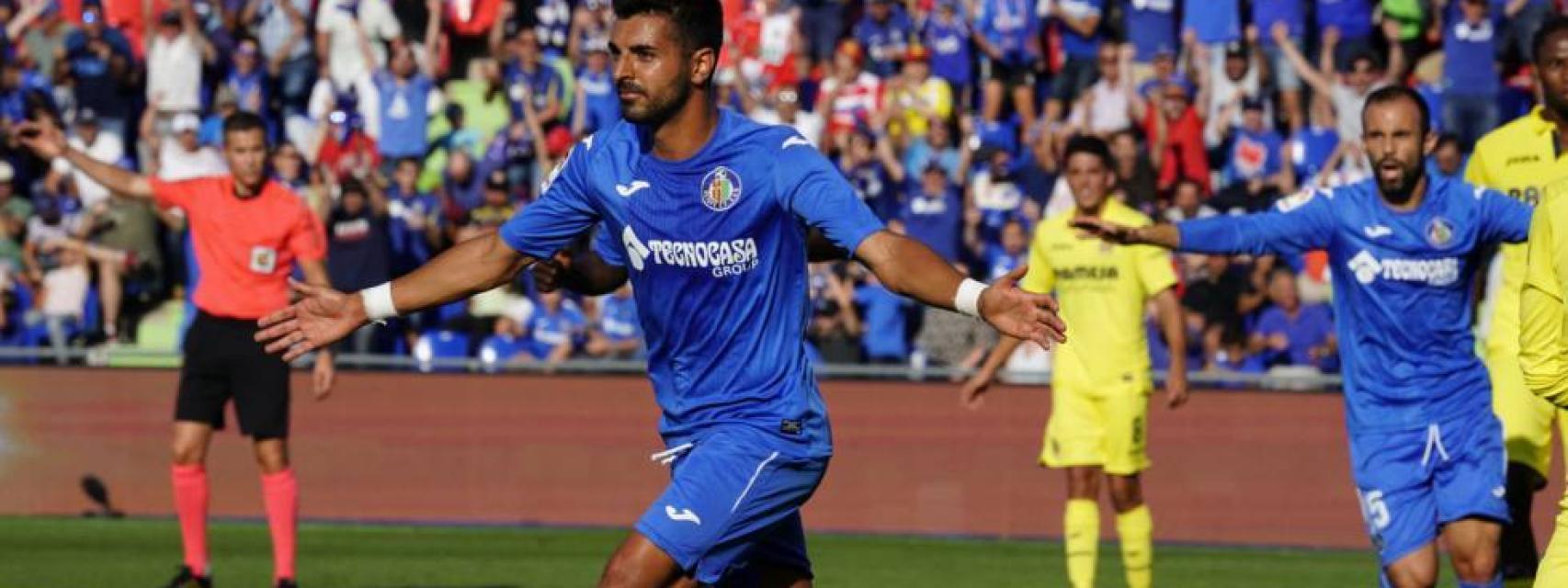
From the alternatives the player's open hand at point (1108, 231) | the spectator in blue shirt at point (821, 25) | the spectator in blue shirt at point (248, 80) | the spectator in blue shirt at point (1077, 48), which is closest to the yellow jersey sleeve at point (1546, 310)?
the player's open hand at point (1108, 231)

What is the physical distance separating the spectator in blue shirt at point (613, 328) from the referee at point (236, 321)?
21.9 ft

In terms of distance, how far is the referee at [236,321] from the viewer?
13.1 m

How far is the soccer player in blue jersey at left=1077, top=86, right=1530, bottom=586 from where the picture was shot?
32.5 feet

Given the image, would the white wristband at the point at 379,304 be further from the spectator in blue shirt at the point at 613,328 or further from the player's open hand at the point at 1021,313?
the spectator in blue shirt at the point at 613,328

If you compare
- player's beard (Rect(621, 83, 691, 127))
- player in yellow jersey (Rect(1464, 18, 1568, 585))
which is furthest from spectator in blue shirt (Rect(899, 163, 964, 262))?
player's beard (Rect(621, 83, 691, 127))

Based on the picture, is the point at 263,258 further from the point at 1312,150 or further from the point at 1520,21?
the point at 1520,21

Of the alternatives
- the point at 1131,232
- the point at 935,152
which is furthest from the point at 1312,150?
the point at 1131,232

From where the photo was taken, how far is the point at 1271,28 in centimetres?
2205

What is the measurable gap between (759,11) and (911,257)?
16.5 m

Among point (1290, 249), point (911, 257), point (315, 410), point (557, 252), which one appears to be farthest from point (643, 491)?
point (911, 257)

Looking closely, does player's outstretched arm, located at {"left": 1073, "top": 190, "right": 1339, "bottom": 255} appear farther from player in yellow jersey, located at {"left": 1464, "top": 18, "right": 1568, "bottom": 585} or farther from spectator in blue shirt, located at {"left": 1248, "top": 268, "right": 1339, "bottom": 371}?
spectator in blue shirt, located at {"left": 1248, "top": 268, "right": 1339, "bottom": 371}

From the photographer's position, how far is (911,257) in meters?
7.24

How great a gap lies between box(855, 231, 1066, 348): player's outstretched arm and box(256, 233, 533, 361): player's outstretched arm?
1.28 meters

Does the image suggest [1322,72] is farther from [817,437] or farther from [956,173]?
[817,437]
